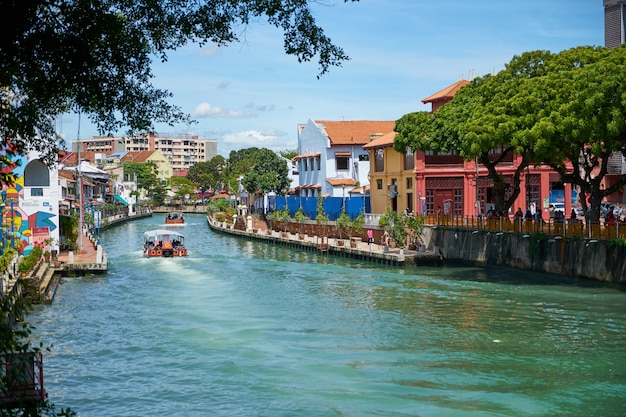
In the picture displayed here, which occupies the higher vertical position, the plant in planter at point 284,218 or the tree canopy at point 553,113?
the tree canopy at point 553,113

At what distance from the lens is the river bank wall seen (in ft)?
120

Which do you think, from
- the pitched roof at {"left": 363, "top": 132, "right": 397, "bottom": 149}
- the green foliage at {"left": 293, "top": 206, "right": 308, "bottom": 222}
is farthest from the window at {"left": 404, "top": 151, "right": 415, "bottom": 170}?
the green foliage at {"left": 293, "top": 206, "right": 308, "bottom": 222}

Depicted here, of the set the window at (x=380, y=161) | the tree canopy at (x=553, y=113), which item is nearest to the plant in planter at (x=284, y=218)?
the window at (x=380, y=161)

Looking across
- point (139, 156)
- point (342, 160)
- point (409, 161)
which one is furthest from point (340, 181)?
point (139, 156)

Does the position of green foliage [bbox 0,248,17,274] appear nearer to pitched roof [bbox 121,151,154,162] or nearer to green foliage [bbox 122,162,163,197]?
green foliage [bbox 122,162,163,197]

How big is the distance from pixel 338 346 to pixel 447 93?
38915 millimetres

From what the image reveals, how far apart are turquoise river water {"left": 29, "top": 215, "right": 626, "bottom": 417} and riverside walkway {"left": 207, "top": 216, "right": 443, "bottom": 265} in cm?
469

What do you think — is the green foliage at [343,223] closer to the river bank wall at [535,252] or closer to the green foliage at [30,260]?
the river bank wall at [535,252]

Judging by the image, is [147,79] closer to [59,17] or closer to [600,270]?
[59,17]

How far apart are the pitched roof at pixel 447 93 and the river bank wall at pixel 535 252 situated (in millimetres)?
12647

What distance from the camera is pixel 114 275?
47000 mm

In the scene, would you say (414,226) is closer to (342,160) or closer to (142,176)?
(342,160)

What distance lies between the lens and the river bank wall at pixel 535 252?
120 ft

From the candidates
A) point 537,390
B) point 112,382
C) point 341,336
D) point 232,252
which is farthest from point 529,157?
point 232,252
